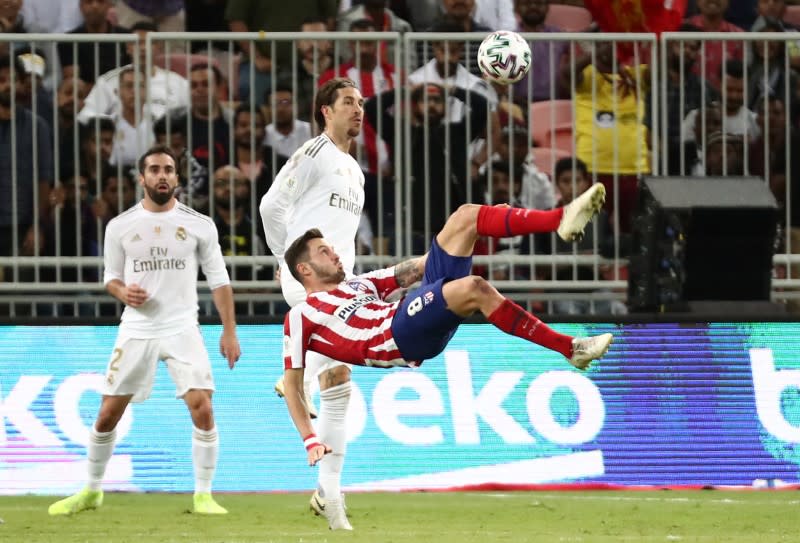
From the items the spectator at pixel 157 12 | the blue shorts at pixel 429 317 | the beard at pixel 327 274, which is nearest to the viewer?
the blue shorts at pixel 429 317

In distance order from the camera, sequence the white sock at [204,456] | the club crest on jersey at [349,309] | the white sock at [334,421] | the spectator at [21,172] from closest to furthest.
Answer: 1. the club crest on jersey at [349,309]
2. the white sock at [334,421]
3. the white sock at [204,456]
4. the spectator at [21,172]

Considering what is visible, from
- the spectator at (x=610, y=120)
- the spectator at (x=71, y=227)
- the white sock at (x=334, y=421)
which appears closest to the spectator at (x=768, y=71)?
the spectator at (x=610, y=120)

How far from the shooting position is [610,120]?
13.0 meters

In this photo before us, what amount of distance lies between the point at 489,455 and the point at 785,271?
2.87 meters

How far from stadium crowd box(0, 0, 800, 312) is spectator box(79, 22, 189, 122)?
0.01 meters

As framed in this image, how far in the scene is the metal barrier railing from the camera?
12.8m

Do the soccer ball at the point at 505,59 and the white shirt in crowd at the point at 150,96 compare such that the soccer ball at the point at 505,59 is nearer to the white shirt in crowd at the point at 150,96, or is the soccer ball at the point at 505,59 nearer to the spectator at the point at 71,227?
the white shirt in crowd at the point at 150,96

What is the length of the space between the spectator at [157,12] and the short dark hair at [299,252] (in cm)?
537

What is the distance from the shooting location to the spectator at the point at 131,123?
505 inches

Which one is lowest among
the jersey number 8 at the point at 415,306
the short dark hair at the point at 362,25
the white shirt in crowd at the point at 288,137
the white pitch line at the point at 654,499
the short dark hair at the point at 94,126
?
the white pitch line at the point at 654,499

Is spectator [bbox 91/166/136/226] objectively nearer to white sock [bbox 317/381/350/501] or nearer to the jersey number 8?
white sock [bbox 317/381/350/501]

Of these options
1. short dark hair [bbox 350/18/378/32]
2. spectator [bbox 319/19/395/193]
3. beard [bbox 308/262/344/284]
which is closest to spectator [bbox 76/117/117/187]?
spectator [bbox 319/19/395/193]

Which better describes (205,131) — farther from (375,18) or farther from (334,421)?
(334,421)

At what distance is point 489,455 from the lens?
12.2 meters
